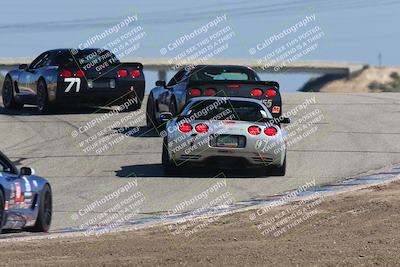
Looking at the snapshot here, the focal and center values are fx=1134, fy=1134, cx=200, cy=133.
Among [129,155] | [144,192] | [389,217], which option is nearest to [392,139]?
[129,155]

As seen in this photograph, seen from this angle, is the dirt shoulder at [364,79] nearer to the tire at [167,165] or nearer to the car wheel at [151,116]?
the car wheel at [151,116]

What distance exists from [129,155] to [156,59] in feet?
338

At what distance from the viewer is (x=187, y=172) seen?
1738 centimetres

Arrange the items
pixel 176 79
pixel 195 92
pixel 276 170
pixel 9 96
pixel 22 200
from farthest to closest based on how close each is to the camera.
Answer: pixel 9 96 → pixel 176 79 → pixel 195 92 → pixel 276 170 → pixel 22 200

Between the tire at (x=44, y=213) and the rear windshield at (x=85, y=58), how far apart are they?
12.1 m

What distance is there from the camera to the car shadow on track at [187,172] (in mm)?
17016

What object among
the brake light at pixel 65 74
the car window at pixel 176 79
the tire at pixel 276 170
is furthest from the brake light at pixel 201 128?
the brake light at pixel 65 74

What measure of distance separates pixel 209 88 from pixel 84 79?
4982 millimetres

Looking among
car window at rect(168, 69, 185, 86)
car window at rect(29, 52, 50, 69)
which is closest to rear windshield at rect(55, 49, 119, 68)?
car window at rect(29, 52, 50, 69)

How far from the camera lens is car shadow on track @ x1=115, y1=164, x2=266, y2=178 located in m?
17.0

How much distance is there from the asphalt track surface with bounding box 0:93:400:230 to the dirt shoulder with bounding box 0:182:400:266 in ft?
6.55

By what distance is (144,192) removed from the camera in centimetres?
1543

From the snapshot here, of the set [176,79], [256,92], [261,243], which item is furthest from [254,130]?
[261,243]

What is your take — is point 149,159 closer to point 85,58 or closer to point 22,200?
point 85,58
